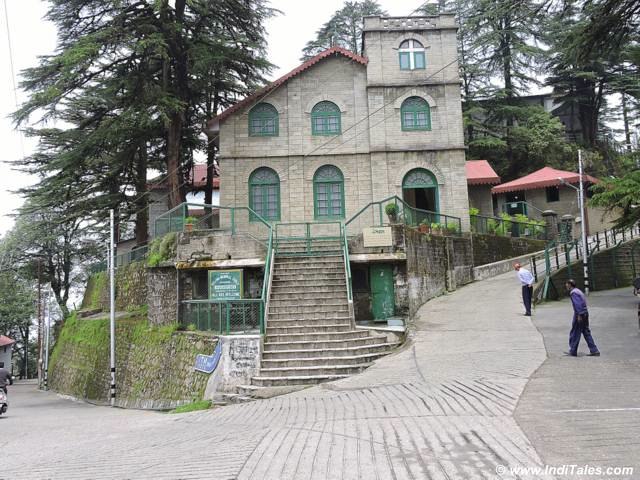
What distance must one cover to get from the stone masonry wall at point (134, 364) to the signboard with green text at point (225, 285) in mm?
1300

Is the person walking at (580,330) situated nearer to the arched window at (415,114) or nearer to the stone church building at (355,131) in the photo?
the stone church building at (355,131)

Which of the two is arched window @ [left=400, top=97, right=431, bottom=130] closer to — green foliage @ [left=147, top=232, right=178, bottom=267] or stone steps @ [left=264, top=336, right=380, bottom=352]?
green foliage @ [left=147, top=232, right=178, bottom=267]

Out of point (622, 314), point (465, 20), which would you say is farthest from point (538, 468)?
point (465, 20)

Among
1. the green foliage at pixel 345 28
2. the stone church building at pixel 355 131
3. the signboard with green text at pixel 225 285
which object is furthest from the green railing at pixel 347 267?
the green foliage at pixel 345 28

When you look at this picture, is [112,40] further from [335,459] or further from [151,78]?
[335,459]

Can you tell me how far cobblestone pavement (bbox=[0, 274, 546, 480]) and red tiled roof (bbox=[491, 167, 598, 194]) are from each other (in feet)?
73.3

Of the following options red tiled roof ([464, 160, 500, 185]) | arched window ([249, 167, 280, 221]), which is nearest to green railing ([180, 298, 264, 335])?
arched window ([249, 167, 280, 221])

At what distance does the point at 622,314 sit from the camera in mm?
15492

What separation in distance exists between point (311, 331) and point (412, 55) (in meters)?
15.5

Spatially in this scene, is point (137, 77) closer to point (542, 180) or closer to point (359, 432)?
point (359, 432)

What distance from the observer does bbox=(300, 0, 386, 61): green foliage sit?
4700cm

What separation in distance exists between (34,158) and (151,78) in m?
10.4

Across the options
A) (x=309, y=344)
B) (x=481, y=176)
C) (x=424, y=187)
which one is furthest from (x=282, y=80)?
(x=309, y=344)

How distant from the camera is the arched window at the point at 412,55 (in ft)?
77.8
